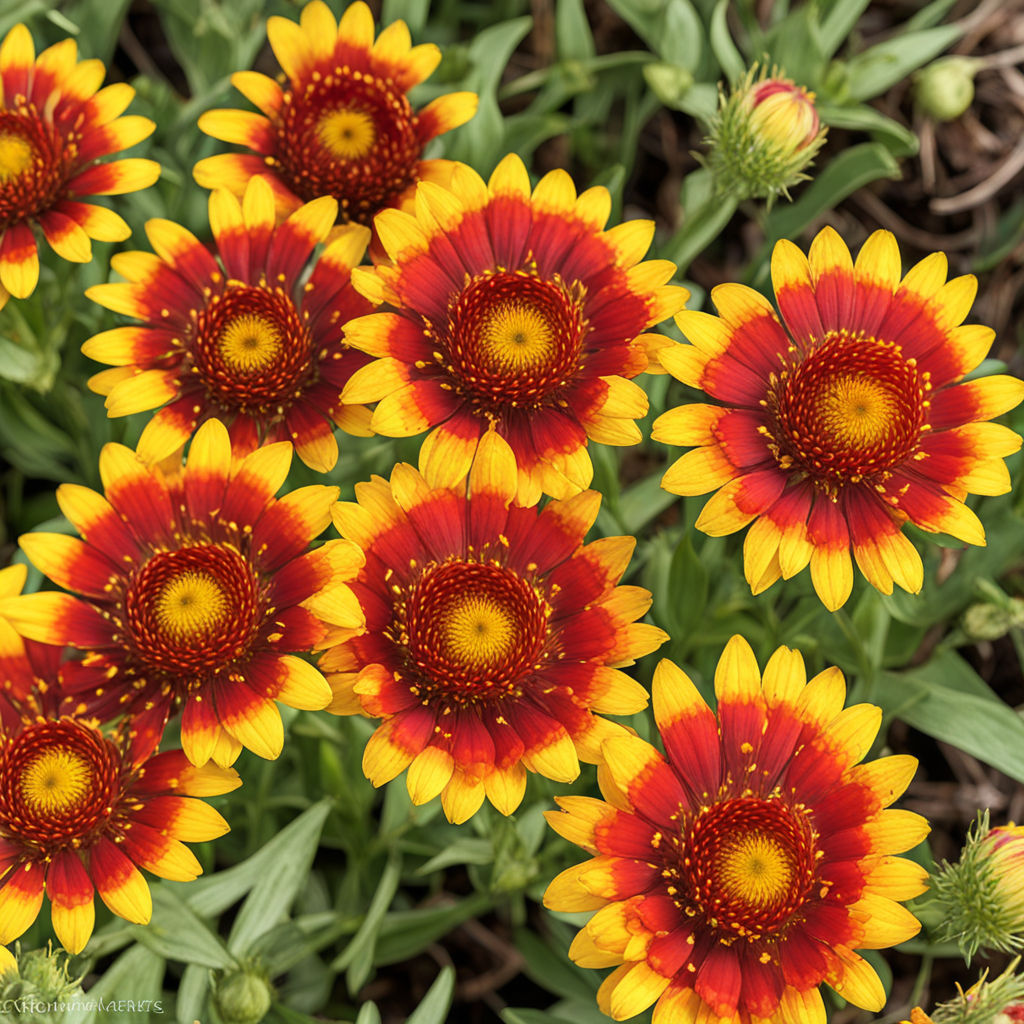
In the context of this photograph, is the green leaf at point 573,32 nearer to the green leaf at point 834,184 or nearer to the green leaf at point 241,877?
the green leaf at point 834,184

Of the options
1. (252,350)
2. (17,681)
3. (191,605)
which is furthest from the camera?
(252,350)

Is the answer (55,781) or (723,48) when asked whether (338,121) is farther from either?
(55,781)

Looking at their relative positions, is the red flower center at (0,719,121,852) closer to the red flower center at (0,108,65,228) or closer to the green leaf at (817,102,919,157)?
the red flower center at (0,108,65,228)

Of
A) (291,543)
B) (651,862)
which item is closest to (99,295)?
(291,543)

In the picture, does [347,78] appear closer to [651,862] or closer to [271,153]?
[271,153]

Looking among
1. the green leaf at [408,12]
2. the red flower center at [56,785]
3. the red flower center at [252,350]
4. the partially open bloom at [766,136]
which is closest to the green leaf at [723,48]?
the partially open bloom at [766,136]

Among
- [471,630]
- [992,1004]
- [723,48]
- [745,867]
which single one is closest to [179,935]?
[471,630]

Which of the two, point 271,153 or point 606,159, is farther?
point 606,159

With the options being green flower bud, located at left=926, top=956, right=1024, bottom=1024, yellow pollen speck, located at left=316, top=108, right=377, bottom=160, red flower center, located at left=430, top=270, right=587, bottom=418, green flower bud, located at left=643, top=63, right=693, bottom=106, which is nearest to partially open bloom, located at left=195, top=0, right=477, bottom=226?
yellow pollen speck, located at left=316, top=108, right=377, bottom=160
